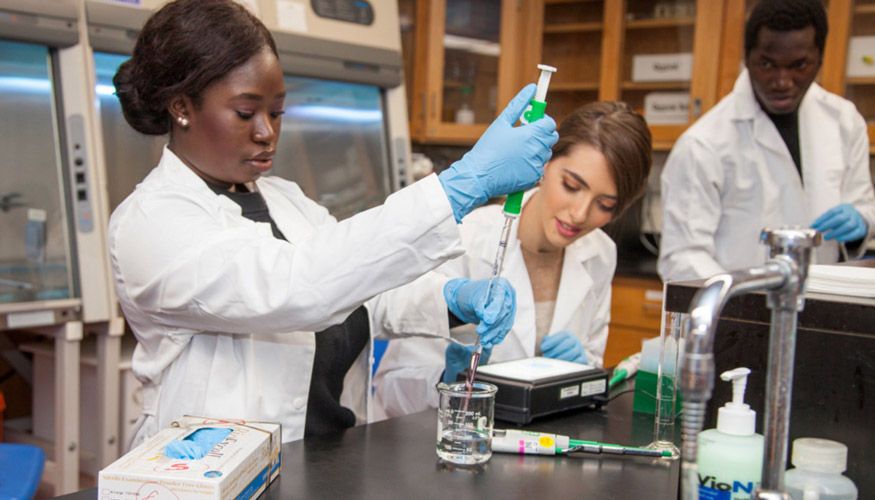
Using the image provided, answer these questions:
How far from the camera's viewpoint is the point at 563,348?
1.55 metres

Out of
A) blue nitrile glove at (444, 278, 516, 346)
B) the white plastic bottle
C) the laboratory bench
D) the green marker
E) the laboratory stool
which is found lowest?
the laboratory stool

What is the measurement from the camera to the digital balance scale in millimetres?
1176

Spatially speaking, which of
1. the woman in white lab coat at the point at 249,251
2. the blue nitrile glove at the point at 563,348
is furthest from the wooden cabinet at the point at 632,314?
the woman in white lab coat at the point at 249,251

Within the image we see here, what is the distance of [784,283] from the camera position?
2.03 ft

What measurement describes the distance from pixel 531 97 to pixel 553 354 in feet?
2.03

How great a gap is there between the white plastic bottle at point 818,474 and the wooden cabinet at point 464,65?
2924 millimetres

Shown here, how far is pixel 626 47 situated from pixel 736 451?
9.67 ft

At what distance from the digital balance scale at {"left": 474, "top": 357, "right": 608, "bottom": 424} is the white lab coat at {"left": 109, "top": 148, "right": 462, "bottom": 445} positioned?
185mm

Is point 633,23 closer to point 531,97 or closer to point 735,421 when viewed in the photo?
point 531,97

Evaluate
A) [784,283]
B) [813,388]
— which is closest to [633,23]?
[813,388]

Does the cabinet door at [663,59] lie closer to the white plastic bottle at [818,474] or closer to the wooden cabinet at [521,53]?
the wooden cabinet at [521,53]

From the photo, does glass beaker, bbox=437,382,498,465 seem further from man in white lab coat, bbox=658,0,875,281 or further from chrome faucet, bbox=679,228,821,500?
man in white lab coat, bbox=658,0,875,281

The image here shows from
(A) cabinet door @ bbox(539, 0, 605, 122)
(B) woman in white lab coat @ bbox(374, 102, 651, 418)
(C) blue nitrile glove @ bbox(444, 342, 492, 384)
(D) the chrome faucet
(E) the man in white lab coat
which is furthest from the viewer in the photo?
(A) cabinet door @ bbox(539, 0, 605, 122)

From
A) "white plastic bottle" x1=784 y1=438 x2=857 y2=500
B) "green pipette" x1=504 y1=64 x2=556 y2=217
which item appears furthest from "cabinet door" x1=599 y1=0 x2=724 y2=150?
"white plastic bottle" x1=784 y1=438 x2=857 y2=500
